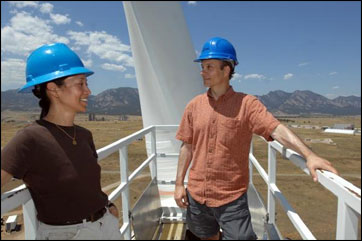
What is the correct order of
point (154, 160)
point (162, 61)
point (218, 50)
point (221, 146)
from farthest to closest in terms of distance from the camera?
point (162, 61) < point (154, 160) < point (218, 50) < point (221, 146)

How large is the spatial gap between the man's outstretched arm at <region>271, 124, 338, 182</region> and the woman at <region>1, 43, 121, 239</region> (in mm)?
833

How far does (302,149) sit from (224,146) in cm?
41

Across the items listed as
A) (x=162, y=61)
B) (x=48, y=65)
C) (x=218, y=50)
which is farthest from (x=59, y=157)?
(x=162, y=61)

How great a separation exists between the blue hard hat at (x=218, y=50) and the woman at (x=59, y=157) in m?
0.75

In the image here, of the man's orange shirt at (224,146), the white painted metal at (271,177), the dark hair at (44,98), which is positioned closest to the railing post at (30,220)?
the dark hair at (44,98)

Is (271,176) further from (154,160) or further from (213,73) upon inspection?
(154,160)

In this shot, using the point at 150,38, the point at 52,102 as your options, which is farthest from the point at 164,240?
the point at 150,38

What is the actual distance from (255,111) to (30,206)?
107 cm

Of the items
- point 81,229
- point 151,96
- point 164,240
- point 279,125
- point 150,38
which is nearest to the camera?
point 81,229

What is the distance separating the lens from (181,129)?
1.64 meters

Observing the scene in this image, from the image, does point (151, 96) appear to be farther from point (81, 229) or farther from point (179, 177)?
point (81, 229)

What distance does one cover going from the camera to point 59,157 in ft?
2.94

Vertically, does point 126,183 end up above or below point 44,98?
below

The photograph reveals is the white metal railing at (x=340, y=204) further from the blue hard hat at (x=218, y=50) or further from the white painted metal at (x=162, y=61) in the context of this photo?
the white painted metal at (x=162, y=61)
